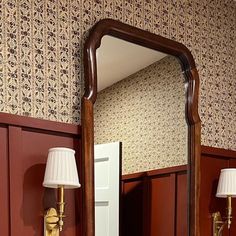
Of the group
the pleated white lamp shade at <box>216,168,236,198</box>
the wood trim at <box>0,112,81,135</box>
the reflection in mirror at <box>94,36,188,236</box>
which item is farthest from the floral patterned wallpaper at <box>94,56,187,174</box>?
the pleated white lamp shade at <box>216,168,236,198</box>

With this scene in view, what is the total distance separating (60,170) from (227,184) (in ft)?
3.24

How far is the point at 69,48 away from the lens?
2.04m

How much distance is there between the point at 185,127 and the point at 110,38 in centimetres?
61

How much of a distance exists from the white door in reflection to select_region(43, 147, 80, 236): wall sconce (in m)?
0.20

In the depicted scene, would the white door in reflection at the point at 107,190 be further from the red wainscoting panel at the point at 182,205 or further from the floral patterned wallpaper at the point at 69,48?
the red wainscoting panel at the point at 182,205

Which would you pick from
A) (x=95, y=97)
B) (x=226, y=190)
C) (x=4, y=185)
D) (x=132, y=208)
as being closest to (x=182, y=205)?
(x=226, y=190)

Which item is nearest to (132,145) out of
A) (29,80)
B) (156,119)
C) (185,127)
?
(156,119)

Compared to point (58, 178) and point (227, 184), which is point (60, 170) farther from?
point (227, 184)

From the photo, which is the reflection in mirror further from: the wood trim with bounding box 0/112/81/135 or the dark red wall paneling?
the dark red wall paneling

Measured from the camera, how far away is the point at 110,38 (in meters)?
2.14

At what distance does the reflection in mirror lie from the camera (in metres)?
2.04

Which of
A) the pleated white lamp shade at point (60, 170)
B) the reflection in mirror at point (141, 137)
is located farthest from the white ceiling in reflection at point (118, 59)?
the pleated white lamp shade at point (60, 170)

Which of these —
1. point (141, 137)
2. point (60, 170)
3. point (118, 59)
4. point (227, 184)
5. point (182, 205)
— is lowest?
point (182, 205)

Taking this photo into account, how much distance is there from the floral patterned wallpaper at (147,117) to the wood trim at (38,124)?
11 cm
